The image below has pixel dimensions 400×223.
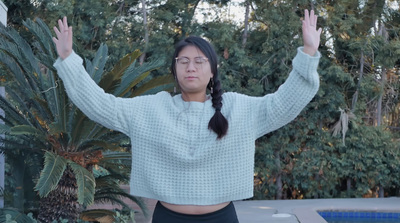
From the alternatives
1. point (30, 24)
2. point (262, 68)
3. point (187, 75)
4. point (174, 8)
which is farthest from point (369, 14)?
point (187, 75)

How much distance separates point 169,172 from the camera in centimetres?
168

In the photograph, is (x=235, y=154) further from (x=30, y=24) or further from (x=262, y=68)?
(x=262, y=68)

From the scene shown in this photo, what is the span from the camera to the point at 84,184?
15.8ft

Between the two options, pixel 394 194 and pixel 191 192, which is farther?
pixel 394 194

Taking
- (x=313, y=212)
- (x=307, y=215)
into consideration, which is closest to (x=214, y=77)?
(x=307, y=215)

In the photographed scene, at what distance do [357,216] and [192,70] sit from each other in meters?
7.45

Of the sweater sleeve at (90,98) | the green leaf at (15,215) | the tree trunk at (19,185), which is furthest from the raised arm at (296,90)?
the tree trunk at (19,185)

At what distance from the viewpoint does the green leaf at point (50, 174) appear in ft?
14.5

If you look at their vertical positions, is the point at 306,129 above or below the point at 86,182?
above

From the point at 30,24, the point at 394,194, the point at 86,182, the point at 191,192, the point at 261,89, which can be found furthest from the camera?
the point at 394,194

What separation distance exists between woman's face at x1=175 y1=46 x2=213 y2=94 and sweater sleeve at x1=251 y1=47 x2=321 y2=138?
17 cm

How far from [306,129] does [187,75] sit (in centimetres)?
843

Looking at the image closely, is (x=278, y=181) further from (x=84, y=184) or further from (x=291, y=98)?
(x=291, y=98)

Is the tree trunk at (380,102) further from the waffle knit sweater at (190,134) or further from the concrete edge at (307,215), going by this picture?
the waffle knit sweater at (190,134)
